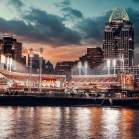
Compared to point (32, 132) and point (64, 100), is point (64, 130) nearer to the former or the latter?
point (32, 132)

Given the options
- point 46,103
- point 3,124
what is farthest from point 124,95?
point 3,124

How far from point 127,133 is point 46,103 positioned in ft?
283

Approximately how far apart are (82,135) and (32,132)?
531cm

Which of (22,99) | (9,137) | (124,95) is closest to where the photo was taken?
(9,137)

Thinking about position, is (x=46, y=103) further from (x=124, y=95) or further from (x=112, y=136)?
(x=112, y=136)

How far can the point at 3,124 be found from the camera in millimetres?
63469

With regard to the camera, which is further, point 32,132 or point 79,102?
point 79,102

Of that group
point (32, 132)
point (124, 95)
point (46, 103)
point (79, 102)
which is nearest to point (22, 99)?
point (46, 103)

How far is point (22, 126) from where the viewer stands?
202ft

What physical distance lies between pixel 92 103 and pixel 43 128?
9497 centimetres

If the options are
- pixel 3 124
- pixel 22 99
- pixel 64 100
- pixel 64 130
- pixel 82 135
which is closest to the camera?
pixel 82 135

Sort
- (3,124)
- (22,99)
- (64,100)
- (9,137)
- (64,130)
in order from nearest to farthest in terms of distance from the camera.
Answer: (9,137), (64,130), (3,124), (22,99), (64,100)

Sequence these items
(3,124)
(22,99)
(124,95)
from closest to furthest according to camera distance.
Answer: (3,124) < (22,99) < (124,95)

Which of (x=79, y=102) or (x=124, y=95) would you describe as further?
(x=124, y=95)
